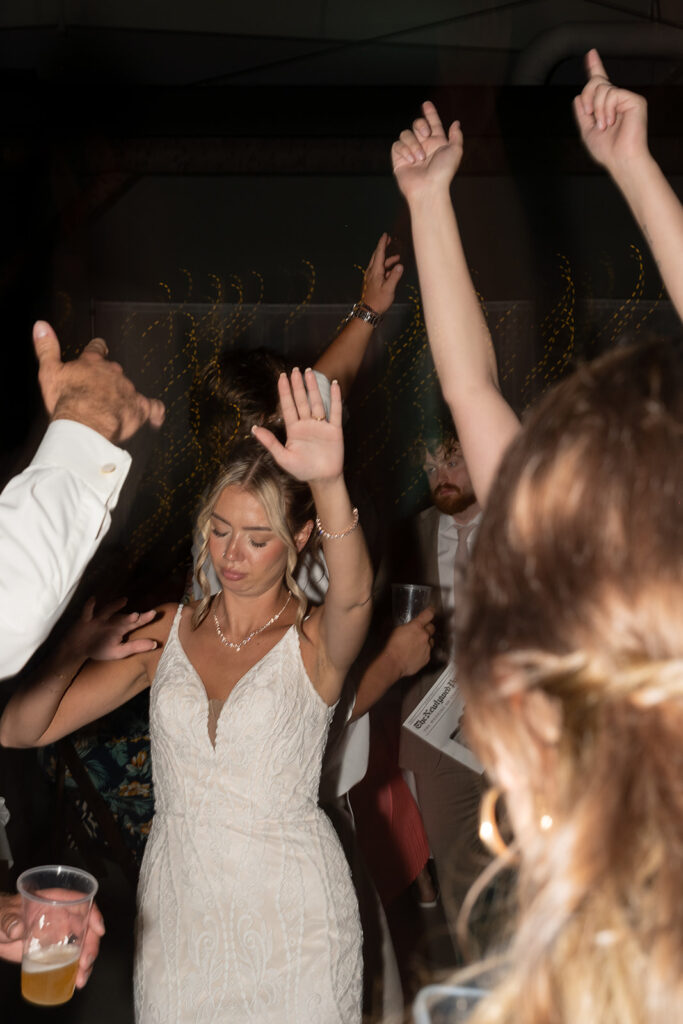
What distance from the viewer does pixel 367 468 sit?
3588mm

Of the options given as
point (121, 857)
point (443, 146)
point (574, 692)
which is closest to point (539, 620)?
point (574, 692)

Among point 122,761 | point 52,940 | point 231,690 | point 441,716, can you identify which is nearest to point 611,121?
point 231,690

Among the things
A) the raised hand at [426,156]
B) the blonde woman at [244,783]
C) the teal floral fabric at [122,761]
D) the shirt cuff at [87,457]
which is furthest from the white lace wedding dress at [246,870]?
the teal floral fabric at [122,761]

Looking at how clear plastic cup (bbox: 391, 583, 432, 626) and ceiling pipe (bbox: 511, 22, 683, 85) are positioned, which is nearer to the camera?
clear plastic cup (bbox: 391, 583, 432, 626)

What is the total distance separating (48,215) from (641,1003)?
11.2 feet

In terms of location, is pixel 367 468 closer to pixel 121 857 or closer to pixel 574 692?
pixel 121 857

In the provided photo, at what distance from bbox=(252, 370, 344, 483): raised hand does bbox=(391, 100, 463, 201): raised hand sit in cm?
27

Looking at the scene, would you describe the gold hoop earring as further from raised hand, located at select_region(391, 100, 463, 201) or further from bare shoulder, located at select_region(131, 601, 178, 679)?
bare shoulder, located at select_region(131, 601, 178, 679)

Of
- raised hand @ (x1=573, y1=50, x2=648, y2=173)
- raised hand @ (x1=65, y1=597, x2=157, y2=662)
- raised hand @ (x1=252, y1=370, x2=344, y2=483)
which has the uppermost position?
raised hand @ (x1=573, y1=50, x2=648, y2=173)

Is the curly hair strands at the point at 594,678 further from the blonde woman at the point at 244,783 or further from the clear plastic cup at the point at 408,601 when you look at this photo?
the clear plastic cup at the point at 408,601

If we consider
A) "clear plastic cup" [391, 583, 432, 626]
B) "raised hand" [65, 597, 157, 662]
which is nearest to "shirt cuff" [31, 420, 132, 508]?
"raised hand" [65, 597, 157, 662]

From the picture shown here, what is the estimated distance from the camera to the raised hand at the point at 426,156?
108cm

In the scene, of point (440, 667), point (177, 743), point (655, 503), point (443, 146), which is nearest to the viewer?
point (655, 503)

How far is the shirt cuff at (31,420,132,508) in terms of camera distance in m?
0.97
